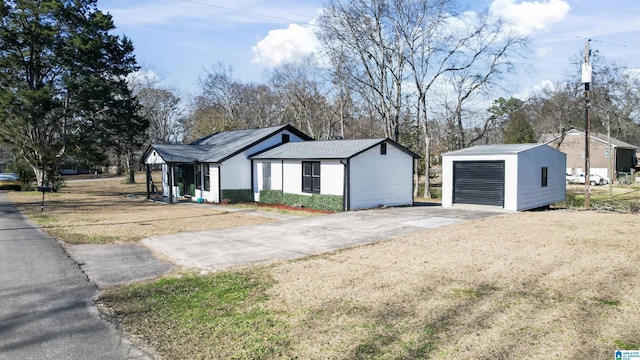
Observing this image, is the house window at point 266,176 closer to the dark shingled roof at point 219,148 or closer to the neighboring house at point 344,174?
the neighboring house at point 344,174

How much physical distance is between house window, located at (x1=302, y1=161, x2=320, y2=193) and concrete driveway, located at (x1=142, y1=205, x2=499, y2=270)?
12.4ft

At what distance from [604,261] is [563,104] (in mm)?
39524

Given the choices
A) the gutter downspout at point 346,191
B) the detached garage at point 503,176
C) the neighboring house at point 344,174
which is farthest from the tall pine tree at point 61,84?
the detached garage at point 503,176

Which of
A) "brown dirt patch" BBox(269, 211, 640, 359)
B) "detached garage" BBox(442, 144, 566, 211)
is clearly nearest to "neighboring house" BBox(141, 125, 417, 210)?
"detached garage" BBox(442, 144, 566, 211)

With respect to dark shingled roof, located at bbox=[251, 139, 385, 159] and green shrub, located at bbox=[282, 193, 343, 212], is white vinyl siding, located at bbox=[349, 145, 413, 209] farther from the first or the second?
green shrub, located at bbox=[282, 193, 343, 212]

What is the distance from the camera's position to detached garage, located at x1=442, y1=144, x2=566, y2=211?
17.2 meters

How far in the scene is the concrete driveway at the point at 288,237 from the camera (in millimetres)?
9570

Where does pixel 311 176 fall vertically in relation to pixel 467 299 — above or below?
Answer: above

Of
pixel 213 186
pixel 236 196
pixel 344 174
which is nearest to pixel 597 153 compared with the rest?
pixel 344 174

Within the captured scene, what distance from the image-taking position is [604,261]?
8227 millimetres

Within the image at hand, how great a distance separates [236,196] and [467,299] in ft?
60.9

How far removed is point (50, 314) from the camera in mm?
5883

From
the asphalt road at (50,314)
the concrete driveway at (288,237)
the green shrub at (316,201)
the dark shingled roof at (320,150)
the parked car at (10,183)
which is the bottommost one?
the asphalt road at (50,314)

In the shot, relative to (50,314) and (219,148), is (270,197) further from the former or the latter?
(50,314)
